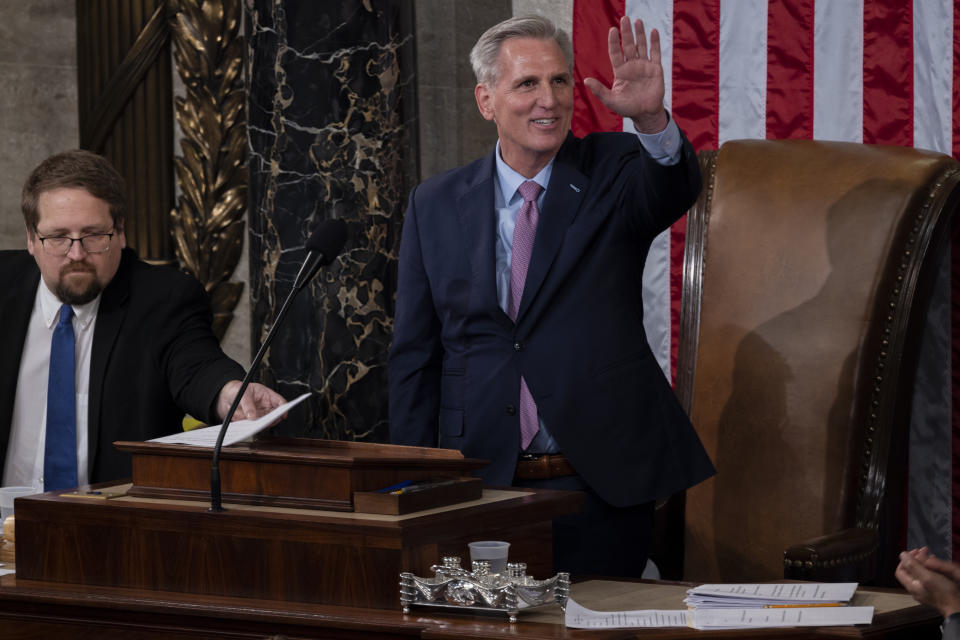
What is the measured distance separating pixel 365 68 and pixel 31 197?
1.58m

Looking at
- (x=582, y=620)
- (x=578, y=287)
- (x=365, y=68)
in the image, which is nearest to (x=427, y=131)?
(x=365, y=68)

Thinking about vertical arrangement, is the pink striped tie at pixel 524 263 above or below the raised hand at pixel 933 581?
above

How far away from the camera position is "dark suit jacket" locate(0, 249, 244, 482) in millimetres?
3053

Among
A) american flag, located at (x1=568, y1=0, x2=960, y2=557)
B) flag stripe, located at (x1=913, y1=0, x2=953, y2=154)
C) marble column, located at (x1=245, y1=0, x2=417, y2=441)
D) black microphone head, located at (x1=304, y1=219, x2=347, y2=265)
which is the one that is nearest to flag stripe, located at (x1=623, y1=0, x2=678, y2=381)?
american flag, located at (x1=568, y1=0, x2=960, y2=557)

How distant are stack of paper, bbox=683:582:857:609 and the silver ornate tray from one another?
251 mm

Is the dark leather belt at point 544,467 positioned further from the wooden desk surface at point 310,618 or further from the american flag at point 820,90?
the american flag at point 820,90

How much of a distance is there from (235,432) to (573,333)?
2.78 ft

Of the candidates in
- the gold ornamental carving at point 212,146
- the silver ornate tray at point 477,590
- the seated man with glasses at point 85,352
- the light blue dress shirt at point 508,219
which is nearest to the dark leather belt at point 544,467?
the light blue dress shirt at point 508,219

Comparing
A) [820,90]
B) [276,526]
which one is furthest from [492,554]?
[820,90]

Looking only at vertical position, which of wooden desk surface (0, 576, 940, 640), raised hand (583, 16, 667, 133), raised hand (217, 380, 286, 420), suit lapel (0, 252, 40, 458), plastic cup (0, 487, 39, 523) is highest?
raised hand (583, 16, 667, 133)

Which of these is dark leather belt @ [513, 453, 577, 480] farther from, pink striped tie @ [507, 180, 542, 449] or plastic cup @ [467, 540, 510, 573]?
plastic cup @ [467, 540, 510, 573]

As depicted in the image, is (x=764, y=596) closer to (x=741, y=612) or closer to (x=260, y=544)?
(x=741, y=612)

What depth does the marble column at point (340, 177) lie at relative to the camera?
4.43 m

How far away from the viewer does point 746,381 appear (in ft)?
11.2
